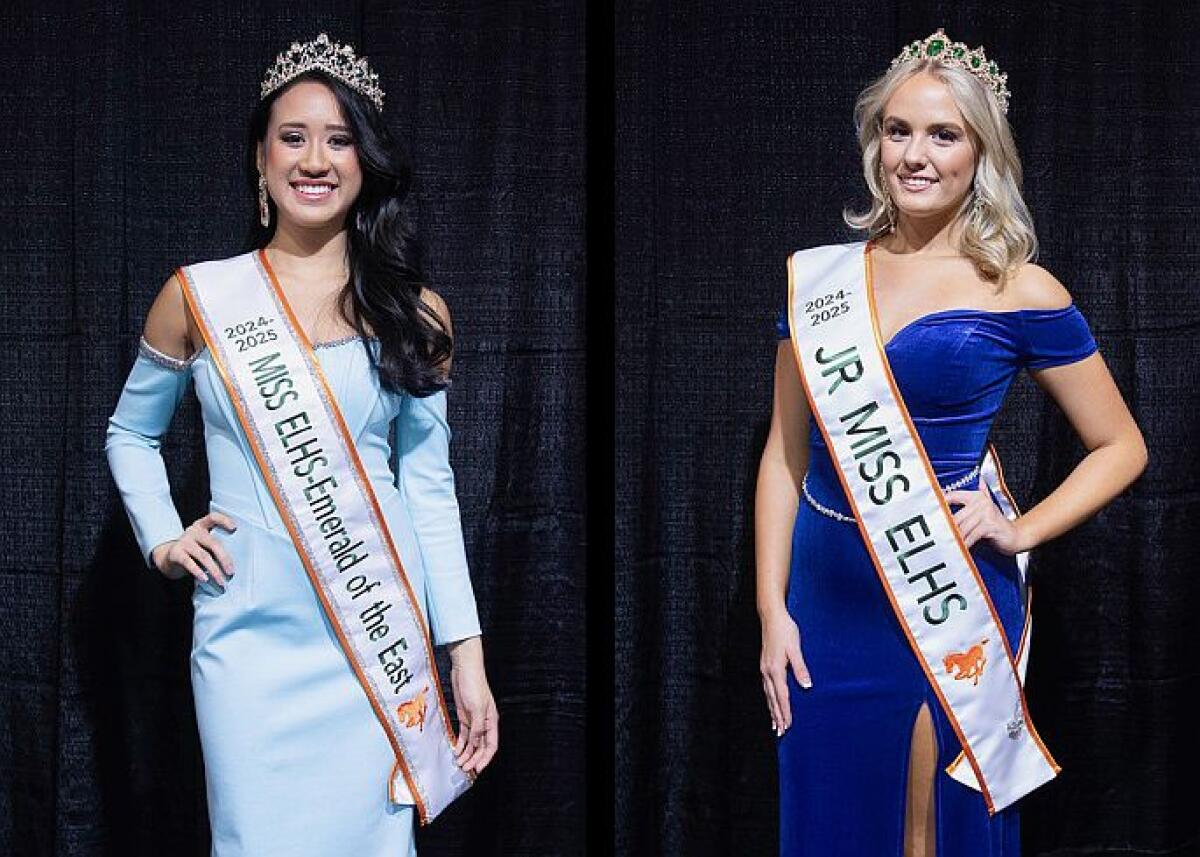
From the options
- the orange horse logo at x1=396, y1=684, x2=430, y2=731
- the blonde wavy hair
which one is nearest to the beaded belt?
the blonde wavy hair

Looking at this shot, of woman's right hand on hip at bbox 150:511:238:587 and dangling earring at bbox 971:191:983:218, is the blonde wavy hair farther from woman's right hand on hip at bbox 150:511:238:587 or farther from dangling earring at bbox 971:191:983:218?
woman's right hand on hip at bbox 150:511:238:587

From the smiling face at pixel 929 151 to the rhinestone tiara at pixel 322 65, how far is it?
26.3 inches

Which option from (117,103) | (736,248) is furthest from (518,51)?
(117,103)

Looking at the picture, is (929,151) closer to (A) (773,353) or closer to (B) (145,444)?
(A) (773,353)

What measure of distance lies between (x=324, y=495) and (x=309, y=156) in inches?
16.6

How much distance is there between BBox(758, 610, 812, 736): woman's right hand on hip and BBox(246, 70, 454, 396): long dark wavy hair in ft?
1.69

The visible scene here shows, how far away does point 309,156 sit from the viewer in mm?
2107

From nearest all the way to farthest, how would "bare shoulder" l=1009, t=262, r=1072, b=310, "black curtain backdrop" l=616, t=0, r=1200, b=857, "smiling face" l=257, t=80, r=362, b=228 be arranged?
"bare shoulder" l=1009, t=262, r=1072, b=310 < "smiling face" l=257, t=80, r=362, b=228 < "black curtain backdrop" l=616, t=0, r=1200, b=857

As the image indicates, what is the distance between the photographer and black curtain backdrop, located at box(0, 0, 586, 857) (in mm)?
2631

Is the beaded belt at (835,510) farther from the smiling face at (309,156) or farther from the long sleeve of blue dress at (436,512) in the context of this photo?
the smiling face at (309,156)

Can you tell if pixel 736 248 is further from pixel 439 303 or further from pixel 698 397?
pixel 439 303

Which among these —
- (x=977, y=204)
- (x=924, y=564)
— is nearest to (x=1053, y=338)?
(x=977, y=204)

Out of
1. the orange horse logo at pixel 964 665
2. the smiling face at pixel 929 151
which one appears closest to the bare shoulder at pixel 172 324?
the smiling face at pixel 929 151

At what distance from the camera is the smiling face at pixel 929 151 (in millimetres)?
2023
